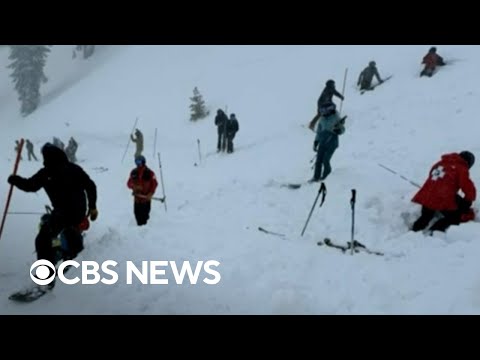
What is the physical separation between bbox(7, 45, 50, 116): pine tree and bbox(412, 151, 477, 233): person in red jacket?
47958 mm

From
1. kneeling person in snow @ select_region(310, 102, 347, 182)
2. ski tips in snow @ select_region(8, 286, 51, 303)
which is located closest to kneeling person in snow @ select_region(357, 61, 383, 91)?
kneeling person in snow @ select_region(310, 102, 347, 182)

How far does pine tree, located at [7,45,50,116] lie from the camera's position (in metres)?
46.8

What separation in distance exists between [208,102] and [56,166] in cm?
2592

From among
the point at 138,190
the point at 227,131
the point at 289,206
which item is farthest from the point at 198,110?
the point at 138,190

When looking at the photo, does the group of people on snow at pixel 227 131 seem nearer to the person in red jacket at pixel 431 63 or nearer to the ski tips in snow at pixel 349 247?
the person in red jacket at pixel 431 63

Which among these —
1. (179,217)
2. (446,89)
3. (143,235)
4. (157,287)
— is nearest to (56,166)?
(157,287)

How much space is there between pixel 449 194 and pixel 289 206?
3644 millimetres

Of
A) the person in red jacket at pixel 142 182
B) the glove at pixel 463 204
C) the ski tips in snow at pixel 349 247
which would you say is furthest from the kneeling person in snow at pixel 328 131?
the person in red jacket at pixel 142 182

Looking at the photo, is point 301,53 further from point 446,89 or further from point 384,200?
point 384,200

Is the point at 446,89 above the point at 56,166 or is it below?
above

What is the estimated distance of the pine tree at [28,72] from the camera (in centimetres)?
4678

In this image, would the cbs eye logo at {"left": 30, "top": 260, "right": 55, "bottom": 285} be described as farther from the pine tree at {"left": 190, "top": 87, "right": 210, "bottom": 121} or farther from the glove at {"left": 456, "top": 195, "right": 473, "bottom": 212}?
the pine tree at {"left": 190, "top": 87, "right": 210, "bottom": 121}
